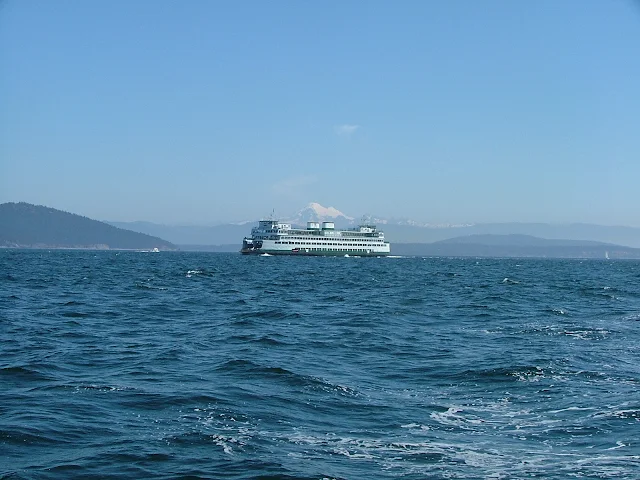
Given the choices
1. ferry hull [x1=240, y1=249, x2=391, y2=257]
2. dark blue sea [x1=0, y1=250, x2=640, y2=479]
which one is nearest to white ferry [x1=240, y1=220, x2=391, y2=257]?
ferry hull [x1=240, y1=249, x2=391, y2=257]

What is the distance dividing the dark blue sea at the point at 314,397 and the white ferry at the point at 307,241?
488 feet

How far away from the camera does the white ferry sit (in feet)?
605

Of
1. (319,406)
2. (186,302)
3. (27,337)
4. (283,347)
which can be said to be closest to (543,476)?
(319,406)

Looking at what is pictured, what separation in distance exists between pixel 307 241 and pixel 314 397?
560 feet

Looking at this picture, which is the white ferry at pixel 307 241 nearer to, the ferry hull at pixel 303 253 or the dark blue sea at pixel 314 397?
the ferry hull at pixel 303 253

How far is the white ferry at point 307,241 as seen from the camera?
184375mm

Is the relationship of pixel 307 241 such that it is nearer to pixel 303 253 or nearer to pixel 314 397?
pixel 303 253

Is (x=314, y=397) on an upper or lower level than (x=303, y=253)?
lower

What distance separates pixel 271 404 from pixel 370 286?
48433 mm

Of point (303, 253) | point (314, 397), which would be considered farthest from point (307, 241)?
point (314, 397)

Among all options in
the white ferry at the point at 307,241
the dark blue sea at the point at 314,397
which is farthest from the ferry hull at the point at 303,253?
the dark blue sea at the point at 314,397

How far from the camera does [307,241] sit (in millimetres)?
187750

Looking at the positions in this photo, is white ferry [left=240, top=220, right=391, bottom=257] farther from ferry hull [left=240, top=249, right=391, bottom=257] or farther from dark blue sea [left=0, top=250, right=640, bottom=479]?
dark blue sea [left=0, top=250, right=640, bottom=479]

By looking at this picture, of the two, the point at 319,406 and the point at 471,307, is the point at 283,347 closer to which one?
the point at 319,406
